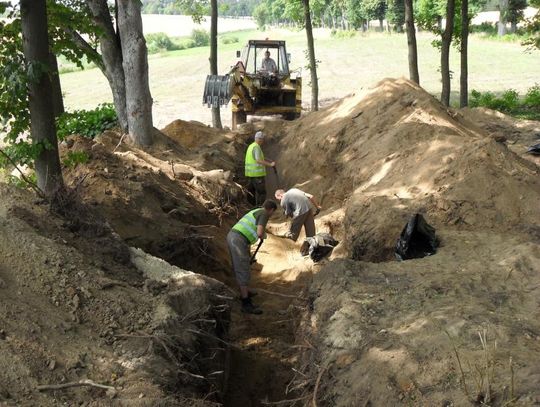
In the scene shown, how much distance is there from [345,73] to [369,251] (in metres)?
31.7

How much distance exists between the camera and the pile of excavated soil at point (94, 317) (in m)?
4.44

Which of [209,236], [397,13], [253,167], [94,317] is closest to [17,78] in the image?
[94,317]

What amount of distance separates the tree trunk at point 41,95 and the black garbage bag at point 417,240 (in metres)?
4.37

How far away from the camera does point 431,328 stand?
5359 millimetres

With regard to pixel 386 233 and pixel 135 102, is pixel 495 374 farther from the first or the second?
pixel 135 102

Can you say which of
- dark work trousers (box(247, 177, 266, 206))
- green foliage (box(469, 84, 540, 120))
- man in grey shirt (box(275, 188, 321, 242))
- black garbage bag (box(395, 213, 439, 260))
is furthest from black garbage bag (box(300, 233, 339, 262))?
green foliage (box(469, 84, 540, 120))

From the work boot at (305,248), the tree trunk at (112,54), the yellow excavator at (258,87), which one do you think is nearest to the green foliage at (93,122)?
the tree trunk at (112,54)

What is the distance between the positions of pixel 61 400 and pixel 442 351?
3.08 metres

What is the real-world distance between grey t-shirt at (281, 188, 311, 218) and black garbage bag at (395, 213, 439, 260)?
2668mm

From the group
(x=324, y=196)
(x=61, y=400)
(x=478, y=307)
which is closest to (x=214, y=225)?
(x=324, y=196)

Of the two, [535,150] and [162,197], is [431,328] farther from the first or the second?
[535,150]

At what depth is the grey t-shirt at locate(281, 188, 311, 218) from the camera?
10109 mm

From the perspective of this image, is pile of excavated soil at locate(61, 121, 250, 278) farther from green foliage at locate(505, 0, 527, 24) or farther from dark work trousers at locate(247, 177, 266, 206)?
green foliage at locate(505, 0, 527, 24)

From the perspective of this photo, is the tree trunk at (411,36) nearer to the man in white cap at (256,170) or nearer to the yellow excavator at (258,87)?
the yellow excavator at (258,87)
